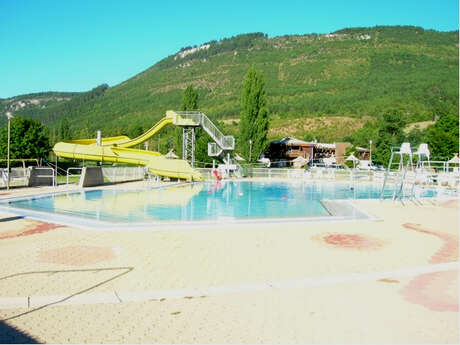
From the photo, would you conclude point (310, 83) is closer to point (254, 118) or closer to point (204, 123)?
point (254, 118)

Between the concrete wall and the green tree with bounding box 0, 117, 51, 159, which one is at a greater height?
the green tree with bounding box 0, 117, 51, 159

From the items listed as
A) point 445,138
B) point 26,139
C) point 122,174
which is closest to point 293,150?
point 445,138

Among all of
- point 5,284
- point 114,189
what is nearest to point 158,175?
point 114,189

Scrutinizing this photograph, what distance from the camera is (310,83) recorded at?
9931 cm

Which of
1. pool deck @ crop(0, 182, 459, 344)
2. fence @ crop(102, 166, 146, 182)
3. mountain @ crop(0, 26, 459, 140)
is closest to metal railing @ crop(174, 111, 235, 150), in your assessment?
fence @ crop(102, 166, 146, 182)

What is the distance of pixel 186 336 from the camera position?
3438 mm

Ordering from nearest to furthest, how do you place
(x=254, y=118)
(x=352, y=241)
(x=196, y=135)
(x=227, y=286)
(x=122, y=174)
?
(x=227, y=286) < (x=352, y=241) < (x=122, y=174) < (x=196, y=135) < (x=254, y=118)

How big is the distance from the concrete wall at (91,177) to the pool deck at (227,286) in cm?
1037

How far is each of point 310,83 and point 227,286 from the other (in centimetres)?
9924

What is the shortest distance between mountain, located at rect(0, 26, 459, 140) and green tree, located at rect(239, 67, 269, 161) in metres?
27.0

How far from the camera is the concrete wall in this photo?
1841 cm

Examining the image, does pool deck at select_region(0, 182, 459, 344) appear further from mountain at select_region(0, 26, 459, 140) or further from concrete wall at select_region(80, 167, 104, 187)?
mountain at select_region(0, 26, 459, 140)

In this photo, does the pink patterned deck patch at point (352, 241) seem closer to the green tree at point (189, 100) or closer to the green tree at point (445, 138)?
the green tree at point (189, 100)

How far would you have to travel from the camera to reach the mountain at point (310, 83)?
77312 mm
